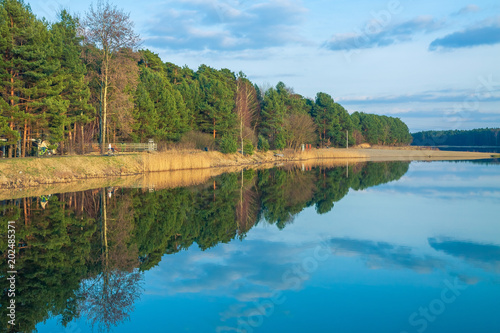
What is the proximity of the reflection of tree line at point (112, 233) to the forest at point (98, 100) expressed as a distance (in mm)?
11519

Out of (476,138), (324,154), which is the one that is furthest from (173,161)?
(476,138)

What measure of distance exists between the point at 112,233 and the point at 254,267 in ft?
17.9

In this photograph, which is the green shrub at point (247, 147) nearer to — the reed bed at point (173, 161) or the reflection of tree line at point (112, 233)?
the reed bed at point (173, 161)

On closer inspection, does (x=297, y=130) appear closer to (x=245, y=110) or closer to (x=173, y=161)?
(x=245, y=110)

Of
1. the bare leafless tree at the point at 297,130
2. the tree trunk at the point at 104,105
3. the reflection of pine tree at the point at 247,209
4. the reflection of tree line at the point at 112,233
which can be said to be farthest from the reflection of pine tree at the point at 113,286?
the bare leafless tree at the point at 297,130

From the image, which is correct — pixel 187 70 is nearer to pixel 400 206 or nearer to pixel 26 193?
pixel 26 193

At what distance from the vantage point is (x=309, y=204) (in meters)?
19.0

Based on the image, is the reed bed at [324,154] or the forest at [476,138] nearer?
the reed bed at [324,154]

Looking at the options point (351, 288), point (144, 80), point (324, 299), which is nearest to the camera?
point (324, 299)

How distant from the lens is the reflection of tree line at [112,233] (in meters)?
7.51

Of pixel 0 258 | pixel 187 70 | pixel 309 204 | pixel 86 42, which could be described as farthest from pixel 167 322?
pixel 187 70

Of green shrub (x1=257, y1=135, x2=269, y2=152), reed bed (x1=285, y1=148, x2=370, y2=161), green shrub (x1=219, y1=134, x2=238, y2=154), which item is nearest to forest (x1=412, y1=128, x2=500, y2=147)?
reed bed (x1=285, y1=148, x2=370, y2=161)

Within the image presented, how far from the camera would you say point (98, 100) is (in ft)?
133

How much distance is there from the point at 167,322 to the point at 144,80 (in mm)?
43258
